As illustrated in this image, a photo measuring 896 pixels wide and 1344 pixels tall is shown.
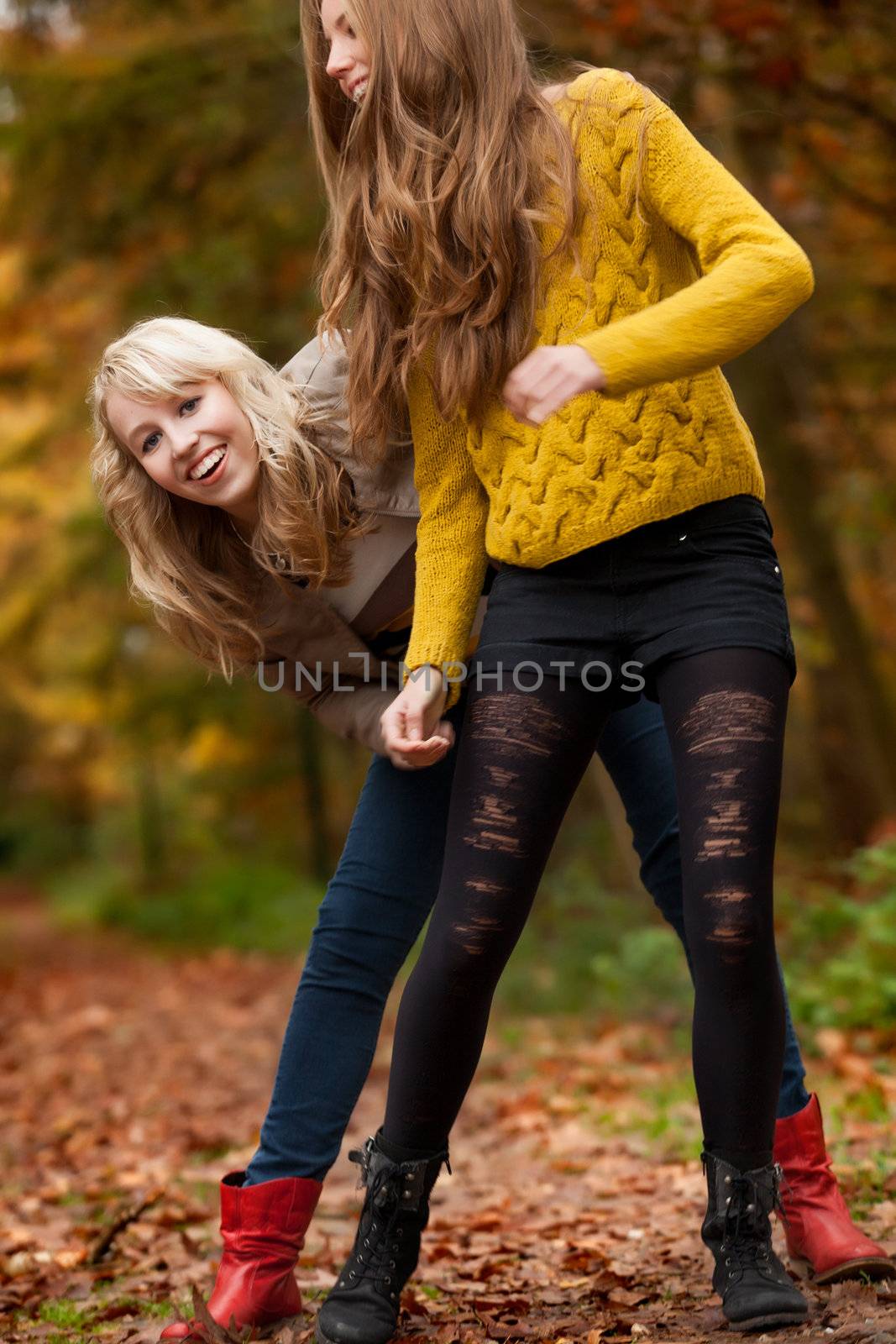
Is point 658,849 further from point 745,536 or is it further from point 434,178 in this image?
point 434,178

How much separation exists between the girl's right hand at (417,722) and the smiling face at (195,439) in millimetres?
527

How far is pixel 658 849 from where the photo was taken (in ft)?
8.89

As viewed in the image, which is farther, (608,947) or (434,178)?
(608,947)

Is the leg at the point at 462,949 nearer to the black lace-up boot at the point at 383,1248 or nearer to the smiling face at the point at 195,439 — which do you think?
the black lace-up boot at the point at 383,1248

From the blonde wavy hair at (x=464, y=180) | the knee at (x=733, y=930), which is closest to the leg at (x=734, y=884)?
the knee at (x=733, y=930)

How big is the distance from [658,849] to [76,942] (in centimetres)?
1490

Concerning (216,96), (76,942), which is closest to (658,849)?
(216,96)

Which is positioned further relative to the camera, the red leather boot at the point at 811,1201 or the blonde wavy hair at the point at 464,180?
the red leather boot at the point at 811,1201

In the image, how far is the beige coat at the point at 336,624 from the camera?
8.81ft

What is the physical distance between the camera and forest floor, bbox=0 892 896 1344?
2604 millimetres

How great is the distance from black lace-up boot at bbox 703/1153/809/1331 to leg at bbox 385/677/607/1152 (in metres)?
0.46

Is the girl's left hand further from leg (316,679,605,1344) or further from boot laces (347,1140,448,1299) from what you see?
boot laces (347,1140,448,1299)

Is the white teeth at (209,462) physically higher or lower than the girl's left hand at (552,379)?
higher

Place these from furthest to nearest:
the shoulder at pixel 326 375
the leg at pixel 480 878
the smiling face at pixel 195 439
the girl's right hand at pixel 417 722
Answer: the shoulder at pixel 326 375 → the smiling face at pixel 195 439 → the girl's right hand at pixel 417 722 → the leg at pixel 480 878
